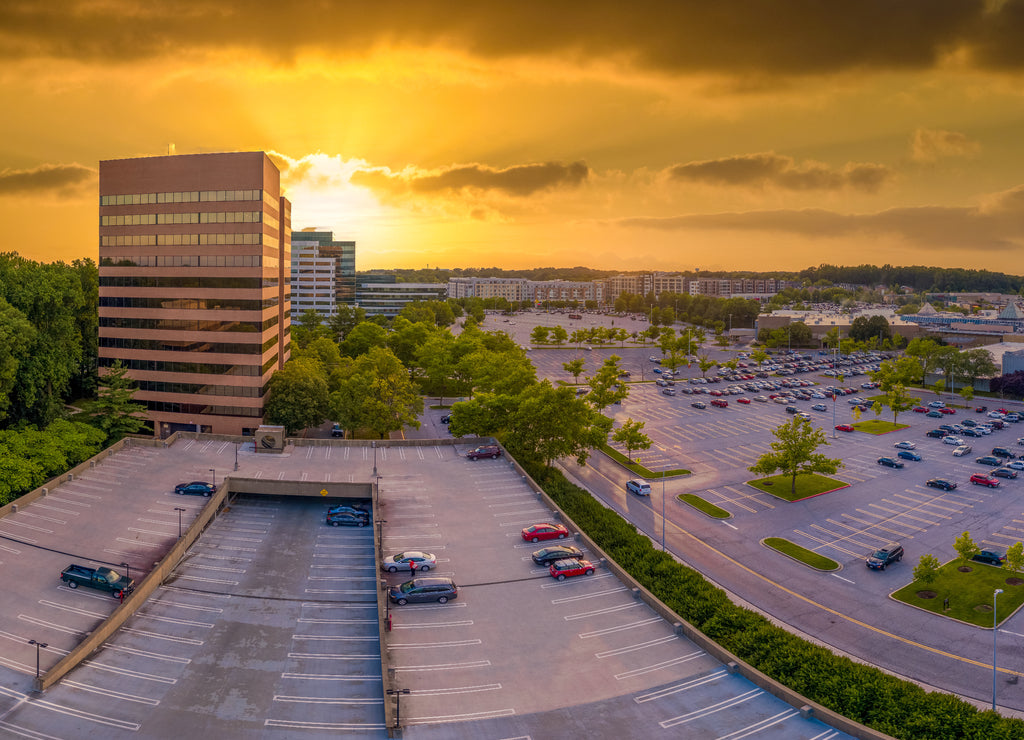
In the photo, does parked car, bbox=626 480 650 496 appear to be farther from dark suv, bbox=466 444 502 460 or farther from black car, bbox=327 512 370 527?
black car, bbox=327 512 370 527

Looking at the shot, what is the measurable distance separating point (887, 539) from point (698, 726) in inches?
1503

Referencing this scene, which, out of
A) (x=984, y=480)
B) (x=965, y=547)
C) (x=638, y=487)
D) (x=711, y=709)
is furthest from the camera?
(x=984, y=480)

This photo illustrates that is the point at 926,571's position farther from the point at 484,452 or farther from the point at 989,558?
the point at 484,452

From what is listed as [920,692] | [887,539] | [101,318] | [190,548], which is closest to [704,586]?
[920,692]

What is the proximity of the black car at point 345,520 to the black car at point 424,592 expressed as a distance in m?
12.6

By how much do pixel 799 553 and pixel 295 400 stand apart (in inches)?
2160

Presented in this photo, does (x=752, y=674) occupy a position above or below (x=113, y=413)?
below

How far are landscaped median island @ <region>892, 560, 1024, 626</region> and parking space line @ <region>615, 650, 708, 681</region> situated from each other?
23.5 m

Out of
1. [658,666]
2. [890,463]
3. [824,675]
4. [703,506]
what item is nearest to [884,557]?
[703,506]

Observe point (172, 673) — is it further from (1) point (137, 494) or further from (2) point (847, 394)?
(2) point (847, 394)

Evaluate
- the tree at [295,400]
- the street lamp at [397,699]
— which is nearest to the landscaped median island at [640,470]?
the tree at [295,400]

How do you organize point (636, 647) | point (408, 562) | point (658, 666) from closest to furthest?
point (658, 666) → point (636, 647) → point (408, 562)

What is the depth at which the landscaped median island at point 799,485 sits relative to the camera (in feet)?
221

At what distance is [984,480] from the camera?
71438mm
